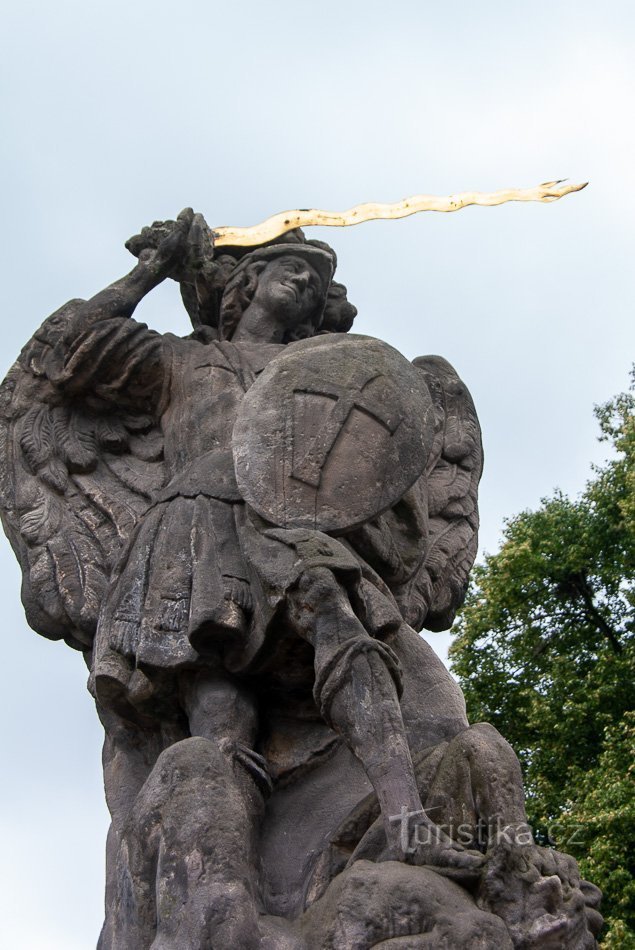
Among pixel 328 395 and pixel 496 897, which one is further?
pixel 328 395

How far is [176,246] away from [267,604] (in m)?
2.14

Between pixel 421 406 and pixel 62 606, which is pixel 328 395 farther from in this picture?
pixel 62 606

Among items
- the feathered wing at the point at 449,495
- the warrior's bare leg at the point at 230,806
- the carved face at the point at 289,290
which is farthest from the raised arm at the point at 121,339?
the warrior's bare leg at the point at 230,806

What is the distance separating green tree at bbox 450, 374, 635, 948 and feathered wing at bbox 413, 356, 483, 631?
631cm

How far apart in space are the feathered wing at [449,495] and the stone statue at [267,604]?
0.05 ft

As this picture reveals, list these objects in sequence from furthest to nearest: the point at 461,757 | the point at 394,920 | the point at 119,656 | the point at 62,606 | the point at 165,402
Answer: the point at 165,402, the point at 62,606, the point at 119,656, the point at 461,757, the point at 394,920

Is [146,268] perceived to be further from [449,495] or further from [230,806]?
[230,806]

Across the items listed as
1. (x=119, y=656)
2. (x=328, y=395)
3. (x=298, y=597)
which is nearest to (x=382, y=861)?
(x=298, y=597)

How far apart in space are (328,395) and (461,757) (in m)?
1.68

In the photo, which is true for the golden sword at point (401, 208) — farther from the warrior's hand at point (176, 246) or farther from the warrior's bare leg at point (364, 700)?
the warrior's bare leg at point (364, 700)

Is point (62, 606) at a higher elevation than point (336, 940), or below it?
higher

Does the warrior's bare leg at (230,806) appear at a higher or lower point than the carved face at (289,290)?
lower

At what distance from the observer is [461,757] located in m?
6.88

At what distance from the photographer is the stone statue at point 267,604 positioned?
21.1ft
